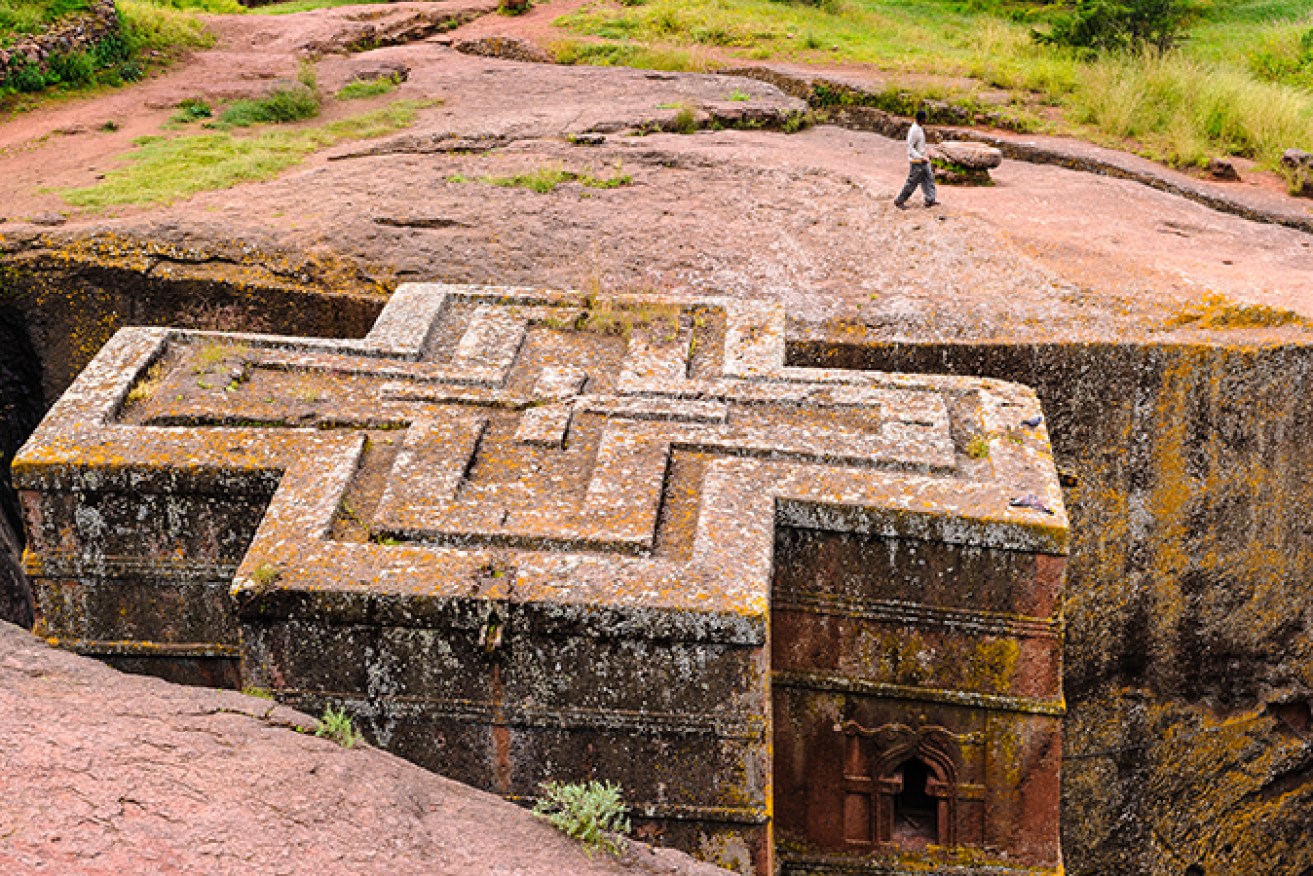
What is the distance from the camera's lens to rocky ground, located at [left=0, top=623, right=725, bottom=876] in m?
3.43

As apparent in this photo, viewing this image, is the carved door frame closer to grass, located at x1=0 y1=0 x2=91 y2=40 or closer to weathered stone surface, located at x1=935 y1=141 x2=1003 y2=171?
weathered stone surface, located at x1=935 y1=141 x2=1003 y2=171

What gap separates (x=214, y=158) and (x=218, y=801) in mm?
8946

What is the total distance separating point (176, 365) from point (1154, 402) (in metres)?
5.74

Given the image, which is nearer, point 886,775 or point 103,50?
point 886,775

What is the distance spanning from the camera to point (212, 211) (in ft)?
32.3

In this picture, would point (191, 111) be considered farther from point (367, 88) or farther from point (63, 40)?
point (63, 40)

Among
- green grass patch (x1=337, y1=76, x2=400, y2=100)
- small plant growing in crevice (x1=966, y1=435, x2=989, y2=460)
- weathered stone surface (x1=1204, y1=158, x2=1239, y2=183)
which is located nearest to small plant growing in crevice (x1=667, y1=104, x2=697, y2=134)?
green grass patch (x1=337, y1=76, x2=400, y2=100)

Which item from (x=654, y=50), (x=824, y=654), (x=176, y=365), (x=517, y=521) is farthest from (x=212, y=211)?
(x=654, y=50)

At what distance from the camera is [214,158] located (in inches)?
452

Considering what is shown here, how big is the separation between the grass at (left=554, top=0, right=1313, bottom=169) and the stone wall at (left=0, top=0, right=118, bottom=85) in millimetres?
5262

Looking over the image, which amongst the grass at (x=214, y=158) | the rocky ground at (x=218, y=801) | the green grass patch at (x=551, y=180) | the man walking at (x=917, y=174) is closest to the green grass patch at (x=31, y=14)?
the grass at (x=214, y=158)

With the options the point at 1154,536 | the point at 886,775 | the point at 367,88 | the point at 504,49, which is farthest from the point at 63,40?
the point at 886,775

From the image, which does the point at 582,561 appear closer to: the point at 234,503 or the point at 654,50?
the point at 234,503

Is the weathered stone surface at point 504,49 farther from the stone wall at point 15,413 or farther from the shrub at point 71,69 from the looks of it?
the stone wall at point 15,413
